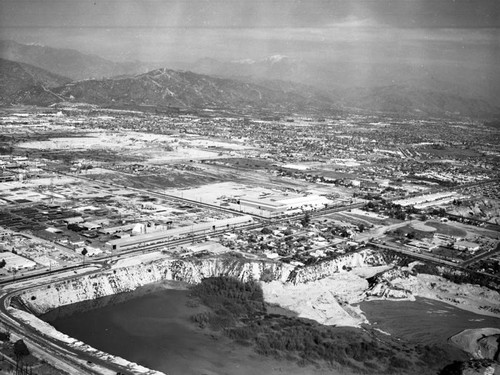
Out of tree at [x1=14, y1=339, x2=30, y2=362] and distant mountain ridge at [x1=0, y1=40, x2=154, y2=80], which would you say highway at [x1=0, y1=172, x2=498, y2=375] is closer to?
tree at [x1=14, y1=339, x2=30, y2=362]

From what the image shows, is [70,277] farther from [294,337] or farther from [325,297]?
[325,297]

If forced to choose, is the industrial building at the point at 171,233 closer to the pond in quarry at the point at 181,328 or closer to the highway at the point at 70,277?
the highway at the point at 70,277

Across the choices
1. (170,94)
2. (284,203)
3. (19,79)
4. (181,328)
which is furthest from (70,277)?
(19,79)

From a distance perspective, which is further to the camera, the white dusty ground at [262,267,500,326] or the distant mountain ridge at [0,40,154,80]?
the distant mountain ridge at [0,40,154,80]

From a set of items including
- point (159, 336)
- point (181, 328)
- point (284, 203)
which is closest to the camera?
point (159, 336)

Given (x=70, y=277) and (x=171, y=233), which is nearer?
(x=70, y=277)

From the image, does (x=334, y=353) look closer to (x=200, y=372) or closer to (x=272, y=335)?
(x=272, y=335)

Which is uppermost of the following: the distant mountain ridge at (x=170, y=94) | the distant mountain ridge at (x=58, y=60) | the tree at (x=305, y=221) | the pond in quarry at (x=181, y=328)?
the distant mountain ridge at (x=58, y=60)

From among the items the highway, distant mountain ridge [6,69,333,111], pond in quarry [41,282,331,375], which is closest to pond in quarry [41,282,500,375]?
pond in quarry [41,282,331,375]

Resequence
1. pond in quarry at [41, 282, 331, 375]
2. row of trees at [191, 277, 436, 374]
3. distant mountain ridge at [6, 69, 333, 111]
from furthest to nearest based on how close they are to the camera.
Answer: distant mountain ridge at [6, 69, 333, 111] < row of trees at [191, 277, 436, 374] < pond in quarry at [41, 282, 331, 375]

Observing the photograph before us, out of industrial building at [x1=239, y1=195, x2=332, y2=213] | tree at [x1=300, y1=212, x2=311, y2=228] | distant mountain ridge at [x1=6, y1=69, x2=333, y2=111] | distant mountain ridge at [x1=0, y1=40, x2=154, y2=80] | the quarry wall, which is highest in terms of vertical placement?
distant mountain ridge at [x1=0, y1=40, x2=154, y2=80]

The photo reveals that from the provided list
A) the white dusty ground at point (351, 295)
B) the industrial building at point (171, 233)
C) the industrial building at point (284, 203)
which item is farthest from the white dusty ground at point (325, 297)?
the industrial building at point (284, 203)
